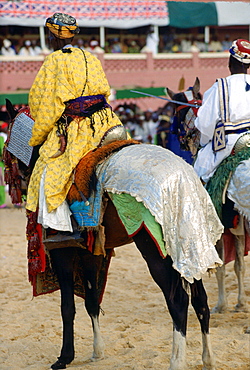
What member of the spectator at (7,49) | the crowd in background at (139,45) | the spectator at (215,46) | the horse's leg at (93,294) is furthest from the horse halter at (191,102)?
the spectator at (215,46)

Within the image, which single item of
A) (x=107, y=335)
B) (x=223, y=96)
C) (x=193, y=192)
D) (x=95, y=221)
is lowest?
(x=107, y=335)

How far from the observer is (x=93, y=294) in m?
4.52

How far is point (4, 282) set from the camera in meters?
6.73

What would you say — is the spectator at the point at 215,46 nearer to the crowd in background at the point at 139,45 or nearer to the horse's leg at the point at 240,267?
the crowd in background at the point at 139,45

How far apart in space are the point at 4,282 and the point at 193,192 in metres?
3.96

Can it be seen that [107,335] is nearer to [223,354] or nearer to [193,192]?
[223,354]

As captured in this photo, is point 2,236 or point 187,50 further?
point 187,50

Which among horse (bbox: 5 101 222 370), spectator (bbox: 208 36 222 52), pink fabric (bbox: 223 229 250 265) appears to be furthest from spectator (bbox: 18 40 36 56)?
horse (bbox: 5 101 222 370)

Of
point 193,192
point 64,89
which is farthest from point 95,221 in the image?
point 64,89

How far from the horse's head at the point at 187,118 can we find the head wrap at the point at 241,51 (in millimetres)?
712

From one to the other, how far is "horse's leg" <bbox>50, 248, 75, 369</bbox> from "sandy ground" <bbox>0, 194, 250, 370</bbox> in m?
0.11

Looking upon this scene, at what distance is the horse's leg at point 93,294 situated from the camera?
14.4ft

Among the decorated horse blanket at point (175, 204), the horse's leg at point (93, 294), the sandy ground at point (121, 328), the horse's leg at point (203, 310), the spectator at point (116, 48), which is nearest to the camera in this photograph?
the decorated horse blanket at point (175, 204)

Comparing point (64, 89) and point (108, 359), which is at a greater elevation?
point (64, 89)
